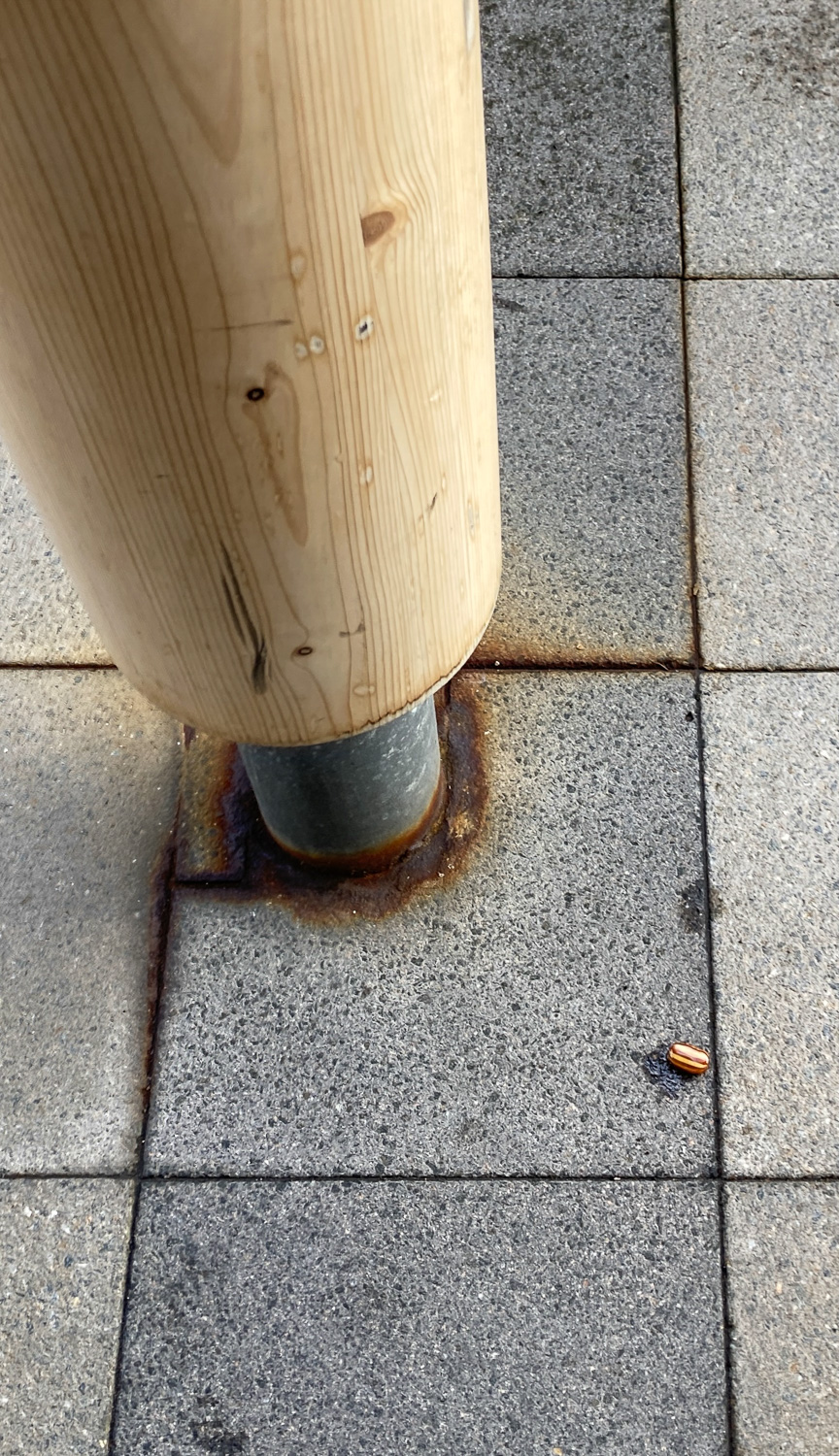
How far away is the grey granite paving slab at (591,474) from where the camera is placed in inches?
110

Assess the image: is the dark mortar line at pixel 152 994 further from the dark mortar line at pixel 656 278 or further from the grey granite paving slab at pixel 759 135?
the grey granite paving slab at pixel 759 135

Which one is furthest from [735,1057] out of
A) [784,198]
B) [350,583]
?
[784,198]

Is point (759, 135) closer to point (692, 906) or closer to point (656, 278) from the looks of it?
point (656, 278)

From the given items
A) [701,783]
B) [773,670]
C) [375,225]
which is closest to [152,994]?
[701,783]

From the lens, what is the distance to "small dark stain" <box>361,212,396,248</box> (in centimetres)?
117

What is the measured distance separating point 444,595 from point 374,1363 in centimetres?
134

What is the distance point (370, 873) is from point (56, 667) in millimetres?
917

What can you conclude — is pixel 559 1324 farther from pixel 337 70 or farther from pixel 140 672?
pixel 337 70

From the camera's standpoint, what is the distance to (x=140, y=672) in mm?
1716

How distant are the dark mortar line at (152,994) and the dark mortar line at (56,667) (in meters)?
0.41

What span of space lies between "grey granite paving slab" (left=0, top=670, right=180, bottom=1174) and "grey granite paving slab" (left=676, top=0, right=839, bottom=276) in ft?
6.75

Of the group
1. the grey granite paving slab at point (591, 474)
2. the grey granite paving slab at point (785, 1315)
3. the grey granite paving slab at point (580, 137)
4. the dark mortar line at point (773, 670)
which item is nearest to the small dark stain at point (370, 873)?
the grey granite paving slab at point (591, 474)

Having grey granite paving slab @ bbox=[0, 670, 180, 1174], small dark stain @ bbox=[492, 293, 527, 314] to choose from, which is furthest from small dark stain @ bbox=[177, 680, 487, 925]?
small dark stain @ bbox=[492, 293, 527, 314]

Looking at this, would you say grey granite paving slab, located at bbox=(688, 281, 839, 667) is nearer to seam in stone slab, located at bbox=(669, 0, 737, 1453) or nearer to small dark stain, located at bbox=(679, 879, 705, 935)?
seam in stone slab, located at bbox=(669, 0, 737, 1453)
